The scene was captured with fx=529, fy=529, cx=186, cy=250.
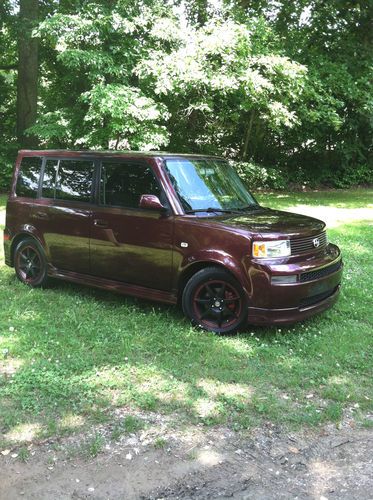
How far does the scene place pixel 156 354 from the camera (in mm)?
4699

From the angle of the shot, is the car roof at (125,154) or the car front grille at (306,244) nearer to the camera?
the car front grille at (306,244)

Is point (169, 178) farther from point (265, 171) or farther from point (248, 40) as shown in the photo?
point (265, 171)

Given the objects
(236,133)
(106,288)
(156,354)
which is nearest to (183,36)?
(236,133)

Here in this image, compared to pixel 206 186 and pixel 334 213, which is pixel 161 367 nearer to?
pixel 206 186

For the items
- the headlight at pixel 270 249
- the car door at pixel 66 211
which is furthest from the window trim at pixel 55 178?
the headlight at pixel 270 249

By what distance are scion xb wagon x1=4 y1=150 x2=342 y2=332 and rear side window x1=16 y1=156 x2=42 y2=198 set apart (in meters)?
0.02

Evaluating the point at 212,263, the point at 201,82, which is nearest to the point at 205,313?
the point at 212,263

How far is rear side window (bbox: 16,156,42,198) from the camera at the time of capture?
6.76m

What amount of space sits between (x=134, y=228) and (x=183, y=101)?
1048cm

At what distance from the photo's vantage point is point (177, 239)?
530 cm

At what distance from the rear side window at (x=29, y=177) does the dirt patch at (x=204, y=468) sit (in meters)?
4.11

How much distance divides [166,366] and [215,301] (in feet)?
3.26

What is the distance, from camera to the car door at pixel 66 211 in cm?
610

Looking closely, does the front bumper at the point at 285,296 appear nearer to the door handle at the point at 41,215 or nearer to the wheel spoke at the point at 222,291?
the wheel spoke at the point at 222,291
